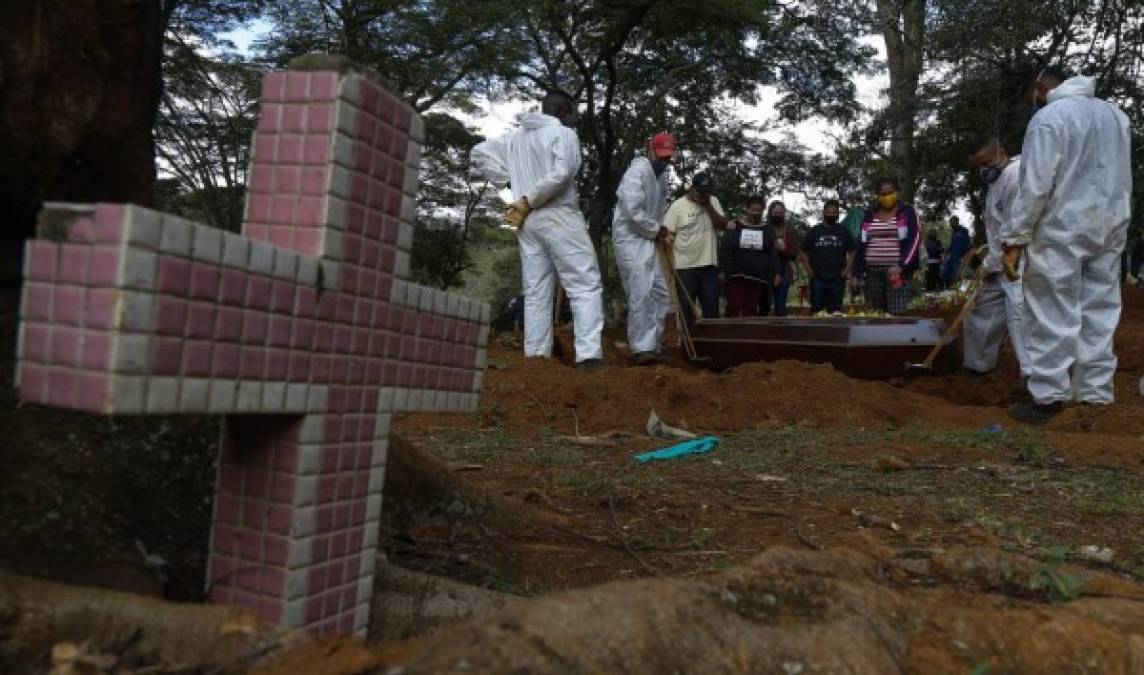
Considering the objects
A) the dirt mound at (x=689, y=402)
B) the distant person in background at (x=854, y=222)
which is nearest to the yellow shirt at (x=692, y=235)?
the distant person in background at (x=854, y=222)

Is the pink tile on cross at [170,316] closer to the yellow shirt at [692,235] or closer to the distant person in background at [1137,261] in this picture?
the yellow shirt at [692,235]

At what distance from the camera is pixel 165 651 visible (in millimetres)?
1326

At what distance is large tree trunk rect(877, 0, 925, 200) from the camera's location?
1975cm

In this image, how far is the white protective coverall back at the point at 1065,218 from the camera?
236 inches

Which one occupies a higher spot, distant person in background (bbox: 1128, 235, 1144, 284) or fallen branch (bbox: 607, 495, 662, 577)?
distant person in background (bbox: 1128, 235, 1144, 284)

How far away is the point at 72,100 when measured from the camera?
5.56 ft

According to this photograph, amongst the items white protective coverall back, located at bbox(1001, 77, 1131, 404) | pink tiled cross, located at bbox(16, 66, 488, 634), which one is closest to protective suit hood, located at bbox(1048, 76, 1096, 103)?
white protective coverall back, located at bbox(1001, 77, 1131, 404)

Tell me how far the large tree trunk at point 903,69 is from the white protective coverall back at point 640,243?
1212 cm

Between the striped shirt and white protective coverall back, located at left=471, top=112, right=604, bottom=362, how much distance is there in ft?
14.3

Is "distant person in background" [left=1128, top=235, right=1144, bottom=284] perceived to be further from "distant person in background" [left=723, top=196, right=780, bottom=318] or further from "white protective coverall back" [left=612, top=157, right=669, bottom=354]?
"white protective coverall back" [left=612, top=157, right=669, bottom=354]

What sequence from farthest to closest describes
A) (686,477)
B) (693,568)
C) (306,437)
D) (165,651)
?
(686,477), (693,568), (306,437), (165,651)

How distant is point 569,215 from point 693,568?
212 inches

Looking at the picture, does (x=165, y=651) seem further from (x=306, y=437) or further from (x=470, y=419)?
(x=470, y=419)

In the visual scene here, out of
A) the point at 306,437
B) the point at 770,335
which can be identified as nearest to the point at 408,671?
the point at 306,437
